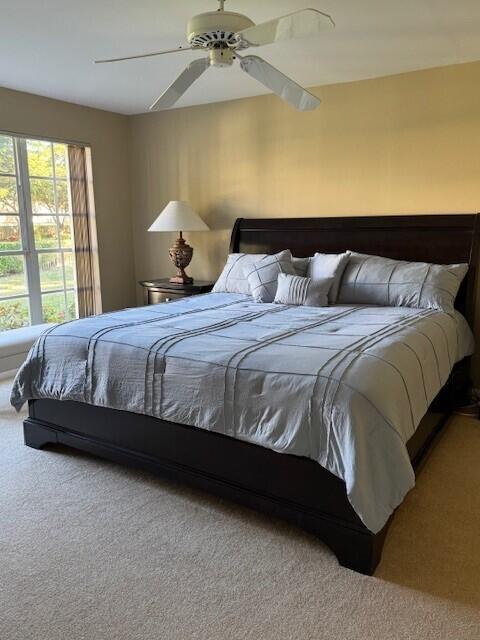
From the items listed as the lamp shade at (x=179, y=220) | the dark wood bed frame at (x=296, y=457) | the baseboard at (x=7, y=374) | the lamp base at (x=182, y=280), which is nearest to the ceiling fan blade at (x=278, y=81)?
the dark wood bed frame at (x=296, y=457)

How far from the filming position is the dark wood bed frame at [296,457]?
195 centimetres

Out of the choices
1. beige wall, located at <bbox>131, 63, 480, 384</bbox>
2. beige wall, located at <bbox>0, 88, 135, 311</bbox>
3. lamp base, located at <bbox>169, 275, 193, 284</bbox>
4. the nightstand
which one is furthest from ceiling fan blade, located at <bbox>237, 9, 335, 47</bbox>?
beige wall, located at <bbox>0, 88, 135, 311</bbox>

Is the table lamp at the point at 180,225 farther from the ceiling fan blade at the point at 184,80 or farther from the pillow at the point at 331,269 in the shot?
the ceiling fan blade at the point at 184,80

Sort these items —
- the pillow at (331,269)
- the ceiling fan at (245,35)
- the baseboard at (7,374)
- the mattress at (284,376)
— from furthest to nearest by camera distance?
the baseboard at (7,374), the pillow at (331,269), the ceiling fan at (245,35), the mattress at (284,376)

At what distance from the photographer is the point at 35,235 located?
456cm

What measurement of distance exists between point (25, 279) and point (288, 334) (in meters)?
3.03

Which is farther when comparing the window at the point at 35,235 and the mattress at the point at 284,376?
the window at the point at 35,235

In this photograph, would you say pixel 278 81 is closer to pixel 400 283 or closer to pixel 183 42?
pixel 183 42

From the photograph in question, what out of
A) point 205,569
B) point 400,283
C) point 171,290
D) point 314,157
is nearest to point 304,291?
→ point 400,283

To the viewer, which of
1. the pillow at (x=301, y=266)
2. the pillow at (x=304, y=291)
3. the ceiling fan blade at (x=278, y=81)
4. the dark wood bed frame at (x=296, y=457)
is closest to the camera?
the dark wood bed frame at (x=296, y=457)

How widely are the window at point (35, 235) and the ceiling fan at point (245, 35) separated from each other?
2257mm

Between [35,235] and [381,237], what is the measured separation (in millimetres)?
3058

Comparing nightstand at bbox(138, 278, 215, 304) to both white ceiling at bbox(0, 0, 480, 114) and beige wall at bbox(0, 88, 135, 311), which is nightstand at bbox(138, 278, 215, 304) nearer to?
beige wall at bbox(0, 88, 135, 311)

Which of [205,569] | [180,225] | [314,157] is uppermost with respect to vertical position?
[314,157]
